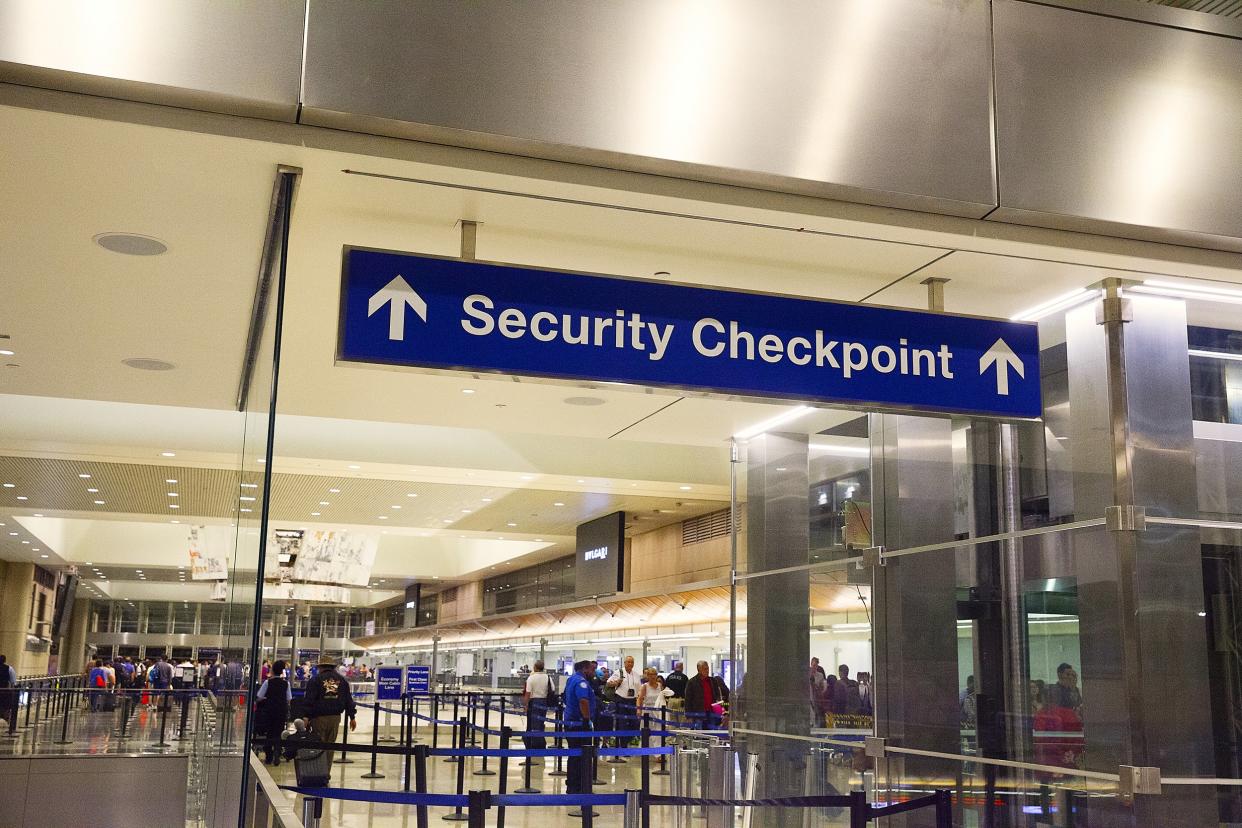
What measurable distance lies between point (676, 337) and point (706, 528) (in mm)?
14864

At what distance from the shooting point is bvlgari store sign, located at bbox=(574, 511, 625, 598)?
19.7 m

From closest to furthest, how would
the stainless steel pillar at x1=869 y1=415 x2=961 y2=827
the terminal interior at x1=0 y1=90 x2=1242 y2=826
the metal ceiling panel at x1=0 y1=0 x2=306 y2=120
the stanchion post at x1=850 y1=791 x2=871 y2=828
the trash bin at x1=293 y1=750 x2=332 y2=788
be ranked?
the metal ceiling panel at x1=0 y1=0 x2=306 y2=120 < the terminal interior at x1=0 y1=90 x2=1242 y2=826 < the stanchion post at x1=850 y1=791 x2=871 y2=828 < the stainless steel pillar at x1=869 y1=415 x2=961 y2=827 < the trash bin at x1=293 y1=750 x2=332 y2=788

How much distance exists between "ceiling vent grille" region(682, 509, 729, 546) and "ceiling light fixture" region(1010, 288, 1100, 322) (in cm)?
1259

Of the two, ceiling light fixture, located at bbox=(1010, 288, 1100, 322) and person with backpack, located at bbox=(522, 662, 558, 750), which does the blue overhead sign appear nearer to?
ceiling light fixture, located at bbox=(1010, 288, 1100, 322)

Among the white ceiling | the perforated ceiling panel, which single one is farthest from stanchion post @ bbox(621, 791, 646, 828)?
the perforated ceiling panel

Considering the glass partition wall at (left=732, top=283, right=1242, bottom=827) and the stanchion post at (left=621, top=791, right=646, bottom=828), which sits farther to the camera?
the stanchion post at (left=621, top=791, right=646, bottom=828)

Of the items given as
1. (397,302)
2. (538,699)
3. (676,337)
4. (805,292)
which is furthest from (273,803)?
(538,699)

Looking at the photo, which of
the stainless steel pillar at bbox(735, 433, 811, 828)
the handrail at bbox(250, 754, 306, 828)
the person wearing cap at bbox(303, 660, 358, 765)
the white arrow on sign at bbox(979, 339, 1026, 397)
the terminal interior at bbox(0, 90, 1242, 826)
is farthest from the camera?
the person wearing cap at bbox(303, 660, 358, 765)

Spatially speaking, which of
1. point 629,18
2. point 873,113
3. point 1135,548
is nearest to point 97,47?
point 629,18

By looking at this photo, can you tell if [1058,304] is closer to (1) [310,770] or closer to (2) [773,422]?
(2) [773,422]

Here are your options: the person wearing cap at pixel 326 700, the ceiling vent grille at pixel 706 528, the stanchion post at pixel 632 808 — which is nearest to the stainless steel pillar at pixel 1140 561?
the stanchion post at pixel 632 808

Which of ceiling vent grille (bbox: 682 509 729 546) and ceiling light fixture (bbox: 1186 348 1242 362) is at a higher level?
ceiling vent grille (bbox: 682 509 729 546)

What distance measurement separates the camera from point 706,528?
18.3m

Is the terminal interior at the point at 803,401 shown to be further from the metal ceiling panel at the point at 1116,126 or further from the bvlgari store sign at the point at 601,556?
the bvlgari store sign at the point at 601,556
